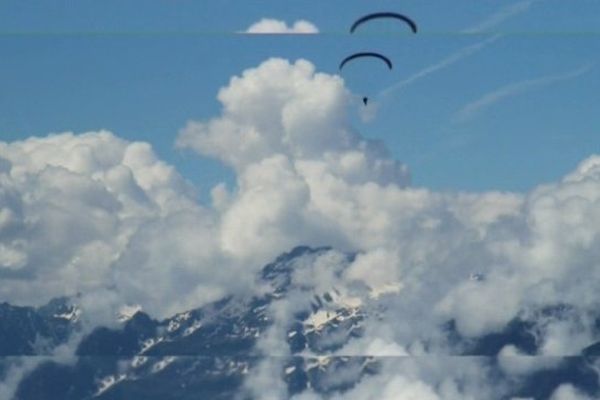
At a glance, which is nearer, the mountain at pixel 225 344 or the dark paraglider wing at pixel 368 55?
the dark paraglider wing at pixel 368 55

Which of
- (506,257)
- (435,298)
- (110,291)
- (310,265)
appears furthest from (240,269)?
(506,257)

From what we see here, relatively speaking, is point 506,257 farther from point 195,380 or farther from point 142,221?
point 195,380

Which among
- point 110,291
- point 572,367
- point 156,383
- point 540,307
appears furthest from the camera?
point 572,367

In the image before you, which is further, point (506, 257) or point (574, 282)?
point (574, 282)

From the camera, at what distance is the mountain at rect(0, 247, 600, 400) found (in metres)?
14.2

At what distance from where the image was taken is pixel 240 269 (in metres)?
14.5

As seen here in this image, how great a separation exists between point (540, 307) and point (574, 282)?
1.71m

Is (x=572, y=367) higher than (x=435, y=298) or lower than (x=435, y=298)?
higher

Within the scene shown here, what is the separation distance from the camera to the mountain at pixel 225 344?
14.2 metres

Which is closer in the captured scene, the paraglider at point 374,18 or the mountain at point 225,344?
the paraglider at point 374,18

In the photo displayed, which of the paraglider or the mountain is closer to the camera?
the paraglider

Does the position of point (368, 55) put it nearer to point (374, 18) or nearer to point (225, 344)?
point (374, 18)

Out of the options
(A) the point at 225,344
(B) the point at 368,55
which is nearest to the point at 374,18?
(B) the point at 368,55

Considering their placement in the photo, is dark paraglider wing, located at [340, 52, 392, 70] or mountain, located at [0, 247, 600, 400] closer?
dark paraglider wing, located at [340, 52, 392, 70]
